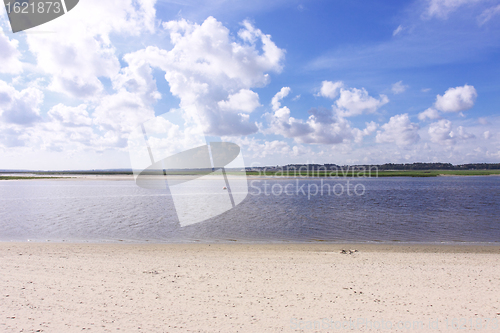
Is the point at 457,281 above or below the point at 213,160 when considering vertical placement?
below

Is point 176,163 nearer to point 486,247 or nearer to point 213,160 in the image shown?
point 213,160

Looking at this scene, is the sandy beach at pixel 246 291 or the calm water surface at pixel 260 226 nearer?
the sandy beach at pixel 246 291

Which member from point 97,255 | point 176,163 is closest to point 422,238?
point 176,163

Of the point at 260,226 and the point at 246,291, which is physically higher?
the point at 246,291

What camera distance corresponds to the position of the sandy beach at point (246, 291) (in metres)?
5.44

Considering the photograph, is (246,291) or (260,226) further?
(260,226)

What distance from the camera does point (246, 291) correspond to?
6977 mm

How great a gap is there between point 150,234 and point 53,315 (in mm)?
9888

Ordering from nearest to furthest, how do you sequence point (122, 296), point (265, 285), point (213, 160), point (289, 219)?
point (122, 296)
point (265, 285)
point (213, 160)
point (289, 219)

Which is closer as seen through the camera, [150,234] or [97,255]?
[97,255]

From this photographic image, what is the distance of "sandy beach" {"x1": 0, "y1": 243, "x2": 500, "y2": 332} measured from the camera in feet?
17.8

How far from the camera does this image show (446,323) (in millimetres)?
5527

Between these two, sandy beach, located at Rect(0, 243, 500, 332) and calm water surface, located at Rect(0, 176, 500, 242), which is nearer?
sandy beach, located at Rect(0, 243, 500, 332)

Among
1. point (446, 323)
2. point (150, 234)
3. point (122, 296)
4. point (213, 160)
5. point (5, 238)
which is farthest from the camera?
point (150, 234)
